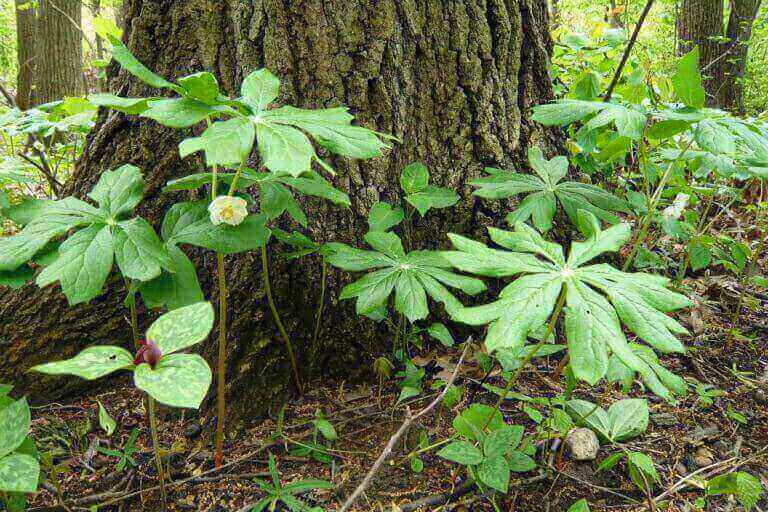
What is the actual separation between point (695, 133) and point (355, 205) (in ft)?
3.35

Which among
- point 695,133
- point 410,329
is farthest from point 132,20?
point 695,133

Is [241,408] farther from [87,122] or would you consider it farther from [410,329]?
[87,122]

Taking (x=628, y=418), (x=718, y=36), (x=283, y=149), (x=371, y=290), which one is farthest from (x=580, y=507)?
(x=718, y=36)

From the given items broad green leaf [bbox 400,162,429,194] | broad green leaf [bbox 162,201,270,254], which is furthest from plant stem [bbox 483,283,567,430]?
broad green leaf [bbox 162,201,270,254]

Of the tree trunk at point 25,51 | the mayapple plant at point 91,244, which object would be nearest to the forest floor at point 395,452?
the mayapple plant at point 91,244

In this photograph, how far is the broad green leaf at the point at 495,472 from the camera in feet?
3.92

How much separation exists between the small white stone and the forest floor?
0.08ft

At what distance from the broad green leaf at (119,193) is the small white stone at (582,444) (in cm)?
131

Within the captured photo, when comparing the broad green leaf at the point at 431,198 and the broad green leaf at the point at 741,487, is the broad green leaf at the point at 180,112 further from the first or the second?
the broad green leaf at the point at 741,487

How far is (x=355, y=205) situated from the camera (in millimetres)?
1690

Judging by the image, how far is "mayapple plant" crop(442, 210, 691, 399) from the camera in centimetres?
95

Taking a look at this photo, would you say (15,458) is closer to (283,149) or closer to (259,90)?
(283,149)

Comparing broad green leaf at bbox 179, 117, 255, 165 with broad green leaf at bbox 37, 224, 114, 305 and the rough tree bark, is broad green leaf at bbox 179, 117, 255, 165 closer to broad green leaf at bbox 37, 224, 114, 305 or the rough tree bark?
broad green leaf at bbox 37, 224, 114, 305

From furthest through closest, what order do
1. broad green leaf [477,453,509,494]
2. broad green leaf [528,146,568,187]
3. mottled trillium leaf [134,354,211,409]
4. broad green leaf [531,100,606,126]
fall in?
broad green leaf [528,146,568,187]
broad green leaf [531,100,606,126]
broad green leaf [477,453,509,494]
mottled trillium leaf [134,354,211,409]
